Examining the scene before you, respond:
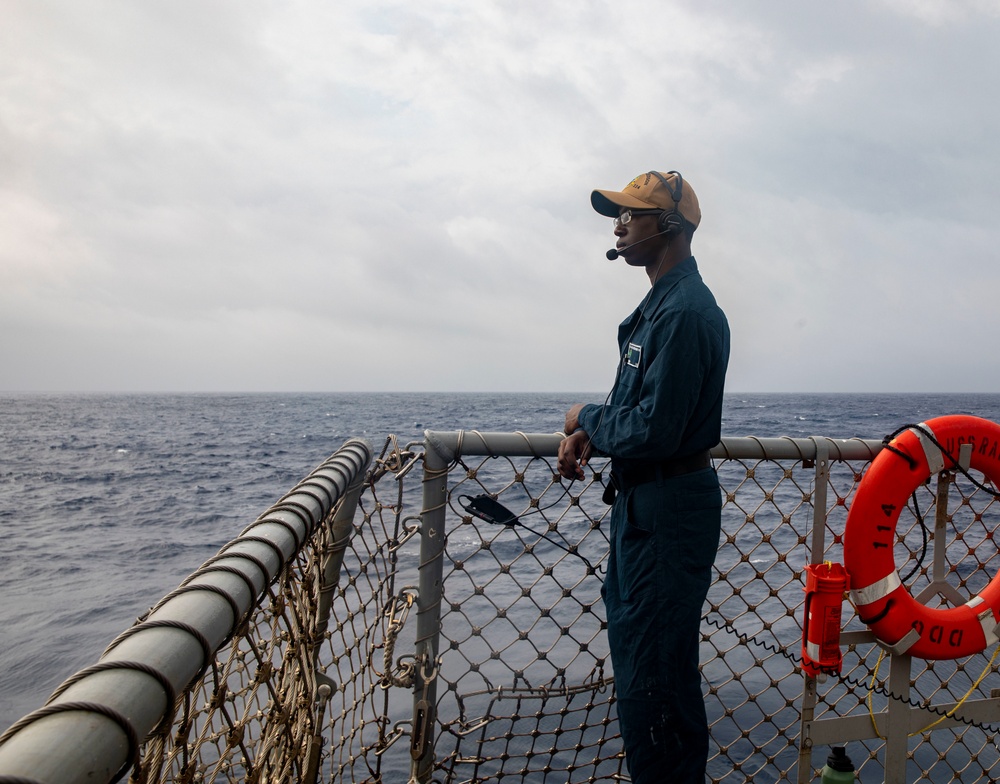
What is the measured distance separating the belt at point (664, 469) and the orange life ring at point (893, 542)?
0.90m

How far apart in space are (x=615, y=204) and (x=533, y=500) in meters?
1.01

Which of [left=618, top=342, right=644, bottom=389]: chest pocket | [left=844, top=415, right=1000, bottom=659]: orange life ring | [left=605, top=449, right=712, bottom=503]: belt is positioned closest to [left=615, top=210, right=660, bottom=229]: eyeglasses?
[left=618, top=342, right=644, bottom=389]: chest pocket

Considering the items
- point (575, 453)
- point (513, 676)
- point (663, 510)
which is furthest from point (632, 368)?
point (513, 676)

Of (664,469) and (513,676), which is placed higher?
(664,469)

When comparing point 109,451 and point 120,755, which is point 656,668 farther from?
point 109,451

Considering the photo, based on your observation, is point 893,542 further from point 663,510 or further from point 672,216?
point 672,216

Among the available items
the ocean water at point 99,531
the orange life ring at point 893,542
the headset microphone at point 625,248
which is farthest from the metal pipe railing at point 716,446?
the ocean water at point 99,531

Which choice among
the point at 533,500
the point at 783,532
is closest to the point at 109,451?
the point at 783,532

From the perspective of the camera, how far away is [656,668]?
1917 mm

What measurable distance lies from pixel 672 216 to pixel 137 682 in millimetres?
1875

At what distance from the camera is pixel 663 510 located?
1.97 metres

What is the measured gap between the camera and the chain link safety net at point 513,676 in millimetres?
1928

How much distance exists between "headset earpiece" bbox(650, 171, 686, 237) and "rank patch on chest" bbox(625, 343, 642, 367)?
1.23 ft

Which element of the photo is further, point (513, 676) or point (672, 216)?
point (513, 676)
